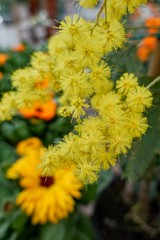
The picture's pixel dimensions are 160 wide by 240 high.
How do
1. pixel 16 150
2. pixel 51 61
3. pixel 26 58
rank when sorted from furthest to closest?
pixel 26 58
pixel 16 150
pixel 51 61

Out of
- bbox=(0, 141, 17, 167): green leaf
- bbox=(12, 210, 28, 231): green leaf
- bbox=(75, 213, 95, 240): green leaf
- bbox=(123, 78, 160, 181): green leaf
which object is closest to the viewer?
bbox=(123, 78, 160, 181): green leaf

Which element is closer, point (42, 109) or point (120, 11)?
point (120, 11)

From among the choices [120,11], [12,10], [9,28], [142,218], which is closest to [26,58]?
[142,218]

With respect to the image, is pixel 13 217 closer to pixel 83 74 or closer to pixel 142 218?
pixel 142 218

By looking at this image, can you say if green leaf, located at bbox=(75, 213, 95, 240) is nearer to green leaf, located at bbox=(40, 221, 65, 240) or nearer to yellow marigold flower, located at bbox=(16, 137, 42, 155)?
green leaf, located at bbox=(40, 221, 65, 240)

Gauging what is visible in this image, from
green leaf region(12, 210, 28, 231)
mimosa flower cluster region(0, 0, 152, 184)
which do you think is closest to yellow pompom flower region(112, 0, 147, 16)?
mimosa flower cluster region(0, 0, 152, 184)

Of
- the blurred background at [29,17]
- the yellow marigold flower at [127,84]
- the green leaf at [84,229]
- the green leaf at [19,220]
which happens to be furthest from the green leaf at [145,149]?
the blurred background at [29,17]

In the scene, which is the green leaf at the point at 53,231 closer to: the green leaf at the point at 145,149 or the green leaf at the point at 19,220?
the green leaf at the point at 19,220

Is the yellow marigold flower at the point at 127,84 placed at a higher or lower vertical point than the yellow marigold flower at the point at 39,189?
lower

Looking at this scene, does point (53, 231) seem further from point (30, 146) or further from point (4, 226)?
point (30, 146)

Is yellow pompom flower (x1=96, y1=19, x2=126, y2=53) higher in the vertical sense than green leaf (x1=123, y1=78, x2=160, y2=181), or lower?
higher

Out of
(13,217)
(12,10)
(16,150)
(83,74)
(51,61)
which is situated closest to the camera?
(83,74)
